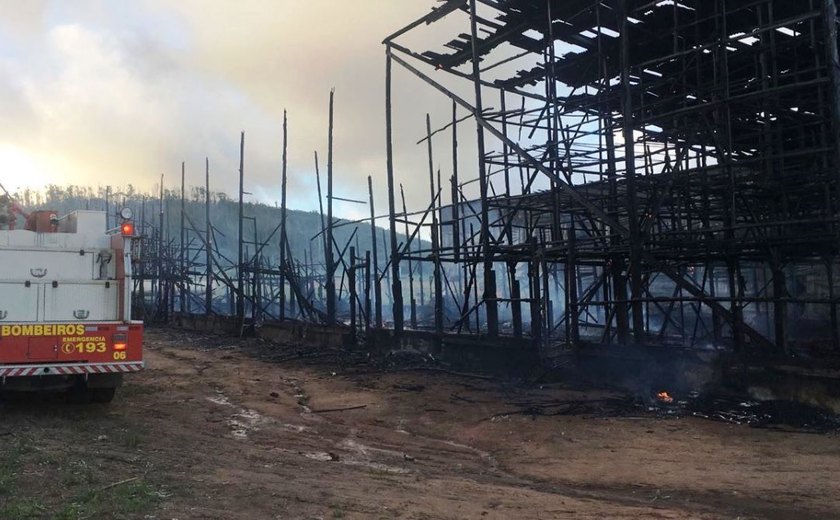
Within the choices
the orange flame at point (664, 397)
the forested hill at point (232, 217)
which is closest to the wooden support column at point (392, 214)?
the orange flame at point (664, 397)

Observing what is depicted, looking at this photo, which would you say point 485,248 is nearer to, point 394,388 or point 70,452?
point 394,388

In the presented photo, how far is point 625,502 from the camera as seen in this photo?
18.9 feet

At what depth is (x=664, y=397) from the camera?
10.6 m

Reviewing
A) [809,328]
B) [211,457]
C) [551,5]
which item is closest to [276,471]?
[211,457]

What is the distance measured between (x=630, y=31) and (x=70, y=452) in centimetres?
1421

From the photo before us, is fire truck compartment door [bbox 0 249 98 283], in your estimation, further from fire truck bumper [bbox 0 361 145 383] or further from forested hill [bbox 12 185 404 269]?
forested hill [bbox 12 185 404 269]

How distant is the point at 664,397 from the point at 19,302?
10.3m

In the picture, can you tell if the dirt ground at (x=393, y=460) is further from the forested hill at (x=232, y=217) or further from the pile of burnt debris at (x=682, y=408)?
the forested hill at (x=232, y=217)

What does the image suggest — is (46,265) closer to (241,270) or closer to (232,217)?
(241,270)

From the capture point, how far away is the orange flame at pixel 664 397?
1048cm

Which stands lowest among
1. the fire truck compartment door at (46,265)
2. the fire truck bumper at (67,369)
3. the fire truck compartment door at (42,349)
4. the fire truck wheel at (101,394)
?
the fire truck wheel at (101,394)

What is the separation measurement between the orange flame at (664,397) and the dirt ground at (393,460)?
1207mm

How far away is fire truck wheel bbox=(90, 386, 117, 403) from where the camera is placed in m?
10.1

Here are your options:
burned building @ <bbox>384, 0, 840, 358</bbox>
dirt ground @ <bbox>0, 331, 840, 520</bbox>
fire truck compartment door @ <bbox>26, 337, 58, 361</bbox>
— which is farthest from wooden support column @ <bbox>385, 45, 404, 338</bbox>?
fire truck compartment door @ <bbox>26, 337, 58, 361</bbox>
